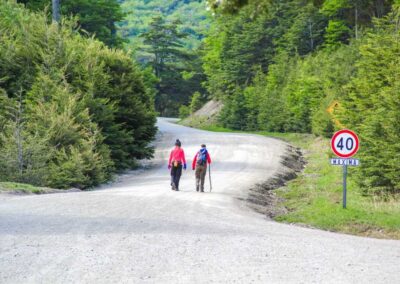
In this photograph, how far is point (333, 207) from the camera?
16.3m

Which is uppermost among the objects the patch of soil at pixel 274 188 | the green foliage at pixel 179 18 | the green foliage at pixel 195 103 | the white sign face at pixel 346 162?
the green foliage at pixel 179 18

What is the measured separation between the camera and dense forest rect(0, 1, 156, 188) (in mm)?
22484

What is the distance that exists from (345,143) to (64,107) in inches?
540

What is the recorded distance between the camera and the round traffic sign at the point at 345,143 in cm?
1500

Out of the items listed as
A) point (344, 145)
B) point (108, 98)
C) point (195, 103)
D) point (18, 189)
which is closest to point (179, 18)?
point (195, 103)

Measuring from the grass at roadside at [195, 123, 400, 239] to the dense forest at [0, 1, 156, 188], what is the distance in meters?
8.64

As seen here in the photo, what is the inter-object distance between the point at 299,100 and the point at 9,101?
32.2m

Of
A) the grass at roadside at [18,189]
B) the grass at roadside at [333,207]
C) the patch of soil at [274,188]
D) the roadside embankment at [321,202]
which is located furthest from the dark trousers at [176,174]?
the grass at roadside at [18,189]

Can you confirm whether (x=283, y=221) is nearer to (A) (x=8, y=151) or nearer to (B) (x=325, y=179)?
(B) (x=325, y=179)

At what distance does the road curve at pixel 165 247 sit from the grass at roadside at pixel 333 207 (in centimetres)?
223

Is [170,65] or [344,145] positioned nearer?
[344,145]

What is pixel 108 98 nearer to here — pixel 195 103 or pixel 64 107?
pixel 64 107

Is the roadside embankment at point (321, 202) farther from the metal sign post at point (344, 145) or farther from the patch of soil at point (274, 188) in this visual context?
the metal sign post at point (344, 145)

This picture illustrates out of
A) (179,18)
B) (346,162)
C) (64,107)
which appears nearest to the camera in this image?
(346,162)
